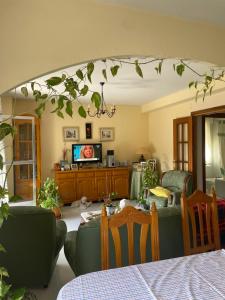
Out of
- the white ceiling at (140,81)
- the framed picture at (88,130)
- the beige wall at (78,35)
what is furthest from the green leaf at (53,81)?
the framed picture at (88,130)

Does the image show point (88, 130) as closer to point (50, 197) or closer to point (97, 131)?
point (97, 131)

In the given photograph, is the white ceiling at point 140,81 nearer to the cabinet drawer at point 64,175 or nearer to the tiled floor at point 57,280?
the cabinet drawer at point 64,175

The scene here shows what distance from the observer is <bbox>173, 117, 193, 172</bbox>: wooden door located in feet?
16.8

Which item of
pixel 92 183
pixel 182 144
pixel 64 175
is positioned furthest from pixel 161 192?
pixel 64 175

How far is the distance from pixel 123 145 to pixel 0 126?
5459 millimetres

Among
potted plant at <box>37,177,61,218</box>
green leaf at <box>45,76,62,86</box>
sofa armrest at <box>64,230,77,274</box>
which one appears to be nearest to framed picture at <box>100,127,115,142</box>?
potted plant at <box>37,177,61,218</box>

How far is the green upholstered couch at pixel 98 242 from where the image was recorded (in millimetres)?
2090

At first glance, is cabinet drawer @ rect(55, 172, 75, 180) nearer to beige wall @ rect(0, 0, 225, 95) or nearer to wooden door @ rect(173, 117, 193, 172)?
wooden door @ rect(173, 117, 193, 172)

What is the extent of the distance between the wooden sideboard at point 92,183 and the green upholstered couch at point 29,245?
332 centimetres

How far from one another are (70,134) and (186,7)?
4.61 meters

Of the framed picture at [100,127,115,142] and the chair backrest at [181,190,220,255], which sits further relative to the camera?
the framed picture at [100,127,115,142]

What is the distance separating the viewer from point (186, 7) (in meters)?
1.93

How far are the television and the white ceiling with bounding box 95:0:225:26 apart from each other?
444cm

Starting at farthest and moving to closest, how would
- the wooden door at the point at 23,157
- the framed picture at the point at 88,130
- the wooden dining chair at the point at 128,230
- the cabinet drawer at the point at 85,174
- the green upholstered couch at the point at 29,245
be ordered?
the framed picture at the point at 88,130, the cabinet drawer at the point at 85,174, the wooden door at the point at 23,157, the green upholstered couch at the point at 29,245, the wooden dining chair at the point at 128,230
